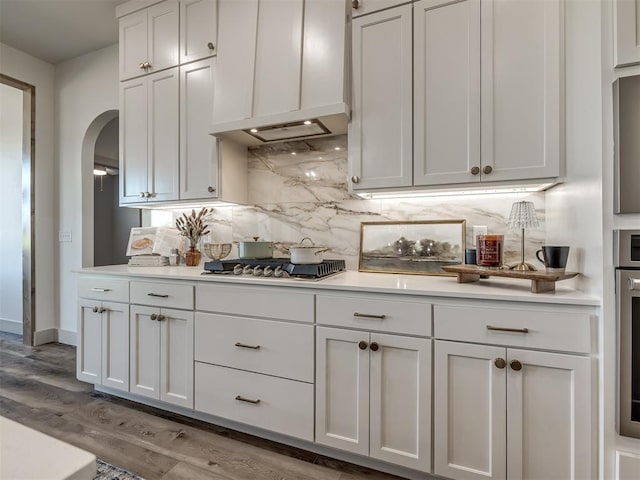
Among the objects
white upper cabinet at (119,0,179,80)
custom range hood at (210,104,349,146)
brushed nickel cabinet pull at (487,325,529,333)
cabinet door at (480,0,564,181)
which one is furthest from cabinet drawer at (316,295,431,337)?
white upper cabinet at (119,0,179,80)

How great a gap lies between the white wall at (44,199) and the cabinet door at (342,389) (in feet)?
11.4

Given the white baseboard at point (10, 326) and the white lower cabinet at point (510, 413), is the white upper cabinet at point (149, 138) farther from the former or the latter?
the white baseboard at point (10, 326)

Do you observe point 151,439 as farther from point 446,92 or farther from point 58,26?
point 58,26

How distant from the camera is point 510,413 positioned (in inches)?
53.6

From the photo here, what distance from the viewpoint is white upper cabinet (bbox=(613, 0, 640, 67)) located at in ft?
3.73

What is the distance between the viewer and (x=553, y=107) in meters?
1.54

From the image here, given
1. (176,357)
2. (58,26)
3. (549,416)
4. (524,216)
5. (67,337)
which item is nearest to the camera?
(549,416)

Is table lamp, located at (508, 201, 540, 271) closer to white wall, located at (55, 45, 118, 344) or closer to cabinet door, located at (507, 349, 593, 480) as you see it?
cabinet door, located at (507, 349, 593, 480)

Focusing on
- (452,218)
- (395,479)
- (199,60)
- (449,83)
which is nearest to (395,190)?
(452,218)

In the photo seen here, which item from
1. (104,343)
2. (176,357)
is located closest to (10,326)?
(104,343)

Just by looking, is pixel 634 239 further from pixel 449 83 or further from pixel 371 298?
pixel 449 83

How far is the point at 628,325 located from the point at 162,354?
2.31m

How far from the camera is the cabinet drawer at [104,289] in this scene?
2240mm

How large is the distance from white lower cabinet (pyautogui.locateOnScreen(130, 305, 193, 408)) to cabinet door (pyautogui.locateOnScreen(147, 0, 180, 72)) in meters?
1.82
